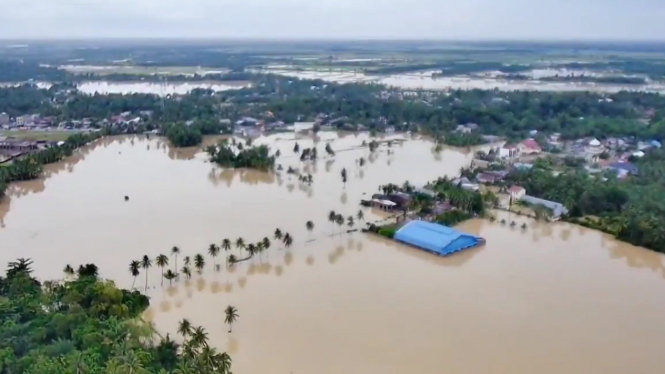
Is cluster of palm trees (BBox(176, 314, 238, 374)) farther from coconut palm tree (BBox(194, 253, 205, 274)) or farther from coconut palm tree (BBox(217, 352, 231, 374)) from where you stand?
coconut palm tree (BBox(194, 253, 205, 274))

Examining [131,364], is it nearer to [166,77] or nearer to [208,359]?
[208,359]

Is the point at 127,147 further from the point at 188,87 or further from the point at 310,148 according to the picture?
the point at 188,87

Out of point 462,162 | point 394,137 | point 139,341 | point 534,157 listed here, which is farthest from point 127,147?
point 139,341

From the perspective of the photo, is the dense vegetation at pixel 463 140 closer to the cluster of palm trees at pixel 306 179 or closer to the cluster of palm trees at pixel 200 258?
the cluster of palm trees at pixel 306 179

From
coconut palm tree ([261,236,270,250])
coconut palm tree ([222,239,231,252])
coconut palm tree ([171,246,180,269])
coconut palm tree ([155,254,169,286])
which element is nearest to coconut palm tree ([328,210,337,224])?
coconut palm tree ([261,236,270,250])

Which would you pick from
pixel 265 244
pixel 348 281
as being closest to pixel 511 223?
pixel 348 281

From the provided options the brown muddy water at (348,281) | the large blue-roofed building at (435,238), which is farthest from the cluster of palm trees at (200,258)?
the large blue-roofed building at (435,238)
